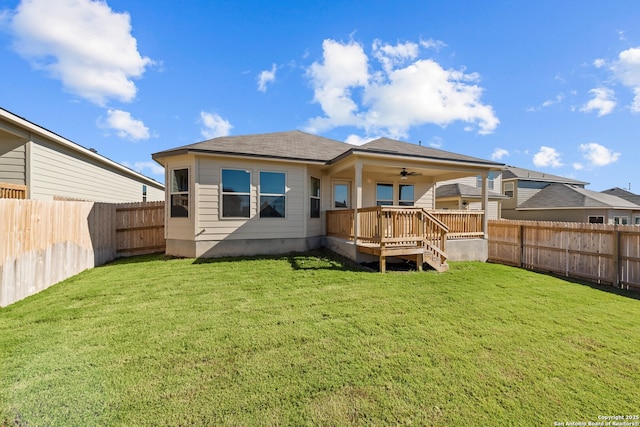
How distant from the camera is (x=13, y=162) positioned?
7.11 meters

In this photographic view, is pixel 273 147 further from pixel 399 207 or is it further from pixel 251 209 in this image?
pixel 399 207

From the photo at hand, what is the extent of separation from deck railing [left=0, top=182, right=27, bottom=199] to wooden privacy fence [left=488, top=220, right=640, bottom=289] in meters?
14.4

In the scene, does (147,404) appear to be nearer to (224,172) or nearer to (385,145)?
(224,172)

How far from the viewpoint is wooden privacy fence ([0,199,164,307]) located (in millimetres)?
4668

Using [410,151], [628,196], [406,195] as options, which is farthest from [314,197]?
[628,196]

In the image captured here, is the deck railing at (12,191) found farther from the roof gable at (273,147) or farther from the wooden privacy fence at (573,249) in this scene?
the wooden privacy fence at (573,249)

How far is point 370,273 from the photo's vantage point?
22.0ft

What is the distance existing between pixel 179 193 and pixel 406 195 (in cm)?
902

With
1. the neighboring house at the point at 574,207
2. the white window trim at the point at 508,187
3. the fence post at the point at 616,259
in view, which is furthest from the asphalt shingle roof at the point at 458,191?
the fence post at the point at 616,259

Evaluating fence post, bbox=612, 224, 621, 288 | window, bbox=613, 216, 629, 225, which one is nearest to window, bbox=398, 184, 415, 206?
fence post, bbox=612, 224, 621, 288

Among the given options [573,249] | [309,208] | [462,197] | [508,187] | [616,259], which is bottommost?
[616,259]

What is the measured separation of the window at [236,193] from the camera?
27.5ft

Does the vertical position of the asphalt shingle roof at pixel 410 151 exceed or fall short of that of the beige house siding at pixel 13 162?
it exceeds it

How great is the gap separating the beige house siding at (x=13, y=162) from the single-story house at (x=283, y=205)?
315cm
